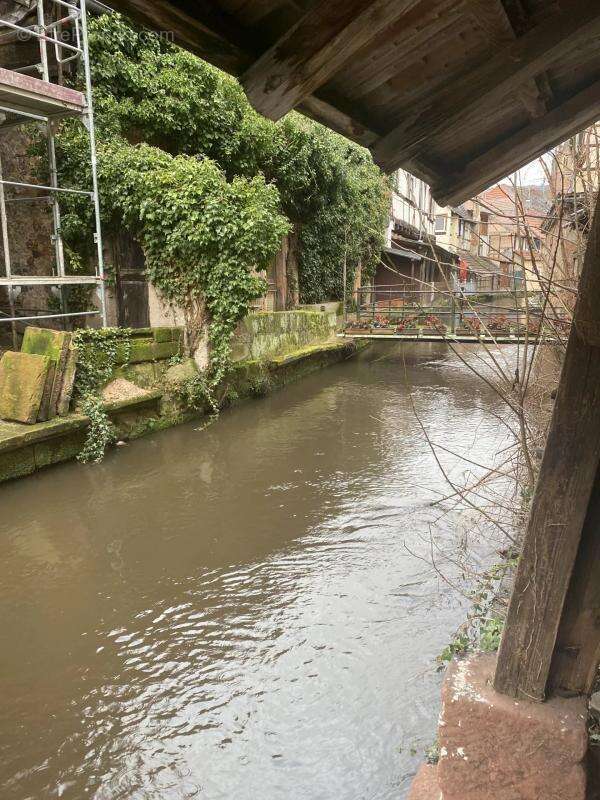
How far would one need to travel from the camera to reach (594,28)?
187 cm

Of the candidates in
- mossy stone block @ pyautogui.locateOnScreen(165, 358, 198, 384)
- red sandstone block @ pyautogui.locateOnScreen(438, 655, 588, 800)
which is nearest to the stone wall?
mossy stone block @ pyautogui.locateOnScreen(165, 358, 198, 384)

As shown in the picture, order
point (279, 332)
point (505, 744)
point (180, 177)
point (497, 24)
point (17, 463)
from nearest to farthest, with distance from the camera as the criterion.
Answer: point (505, 744) → point (497, 24) → point (17, 463) → point (180, 177) → point (279, 332)

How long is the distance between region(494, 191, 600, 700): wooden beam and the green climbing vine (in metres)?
6.62

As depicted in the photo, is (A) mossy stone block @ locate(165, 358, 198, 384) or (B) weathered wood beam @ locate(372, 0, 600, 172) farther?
(A) mossy stone block @ locate(165, 358, 198, 384)

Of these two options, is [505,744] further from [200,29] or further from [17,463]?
[17,463]

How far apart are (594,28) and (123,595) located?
456cm

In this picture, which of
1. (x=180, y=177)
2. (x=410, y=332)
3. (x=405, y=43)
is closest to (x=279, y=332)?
(x=410, y=332)

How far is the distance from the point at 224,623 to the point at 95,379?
465 cm

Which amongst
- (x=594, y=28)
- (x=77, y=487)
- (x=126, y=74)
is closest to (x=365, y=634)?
(x=594, y=28)

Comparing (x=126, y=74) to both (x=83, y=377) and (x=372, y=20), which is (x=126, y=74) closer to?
(x=83, y=377)

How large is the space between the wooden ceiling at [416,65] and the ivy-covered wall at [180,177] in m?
6.53

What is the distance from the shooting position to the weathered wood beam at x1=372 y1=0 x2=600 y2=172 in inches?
75.2

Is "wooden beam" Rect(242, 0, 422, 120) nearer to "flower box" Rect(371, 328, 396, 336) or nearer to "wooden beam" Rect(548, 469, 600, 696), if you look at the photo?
"wooden beam" Rect(548, 469, 600, 696)

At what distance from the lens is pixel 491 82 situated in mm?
2166
